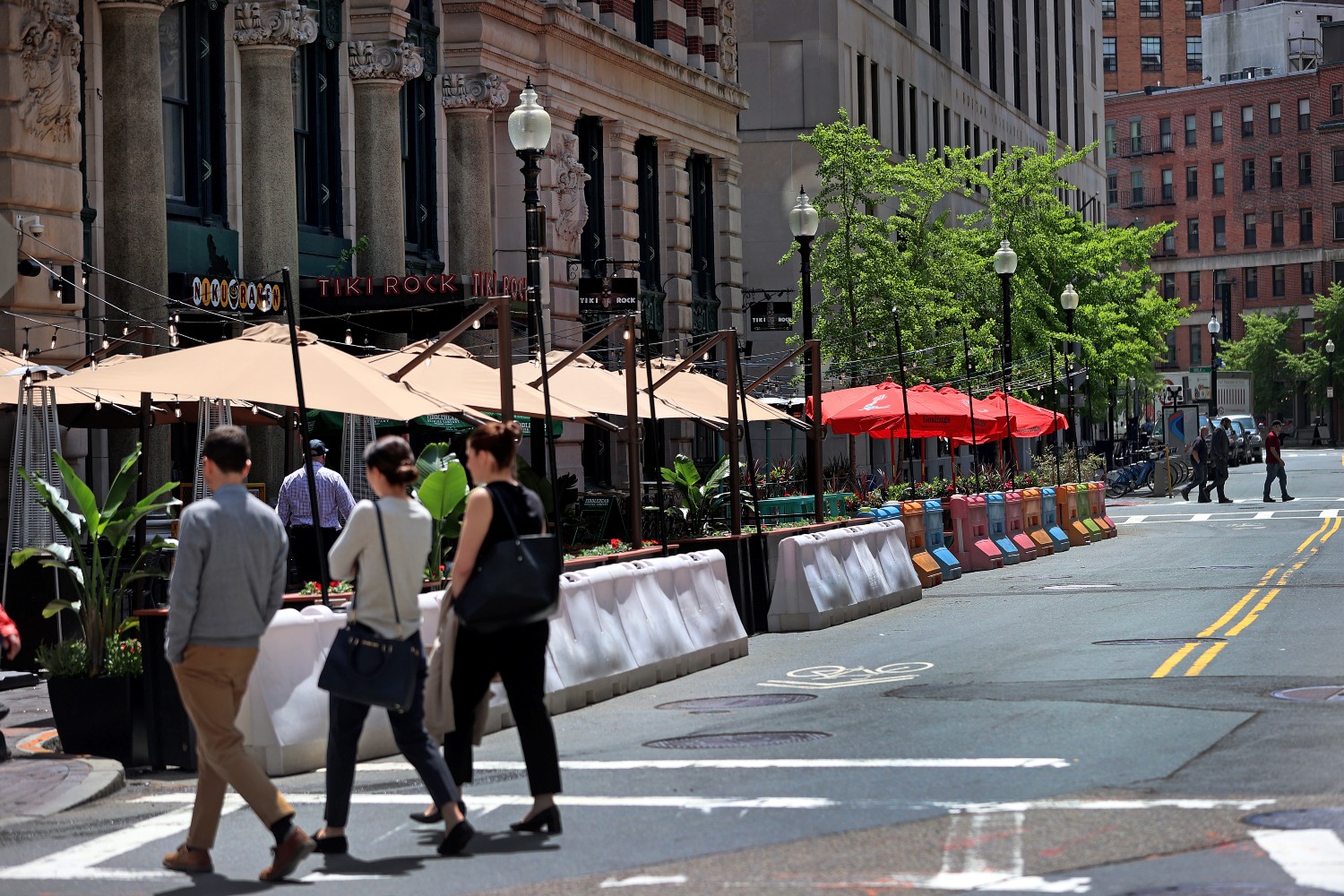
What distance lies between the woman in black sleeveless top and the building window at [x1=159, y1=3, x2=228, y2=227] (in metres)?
16.6

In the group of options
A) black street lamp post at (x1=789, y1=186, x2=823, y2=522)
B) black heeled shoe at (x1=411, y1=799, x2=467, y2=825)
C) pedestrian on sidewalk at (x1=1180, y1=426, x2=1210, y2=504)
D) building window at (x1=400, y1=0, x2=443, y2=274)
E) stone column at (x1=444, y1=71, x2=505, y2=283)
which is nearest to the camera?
black heeled shoe at (x1=411, y1=799, x2=467, y2=825)

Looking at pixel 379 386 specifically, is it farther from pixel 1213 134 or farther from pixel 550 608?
pixel 1213 134

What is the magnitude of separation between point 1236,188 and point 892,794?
115 meters

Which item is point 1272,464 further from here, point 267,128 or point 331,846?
point 331,846

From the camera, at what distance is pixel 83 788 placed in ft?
34.5

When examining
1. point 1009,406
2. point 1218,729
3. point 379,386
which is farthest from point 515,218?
point 1218,729

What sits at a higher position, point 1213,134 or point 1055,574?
point 1213,134

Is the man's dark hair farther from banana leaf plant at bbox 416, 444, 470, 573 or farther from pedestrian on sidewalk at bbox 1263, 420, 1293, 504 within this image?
pedestrian on sidewalk at bbox 1263, 420, 1293, 504

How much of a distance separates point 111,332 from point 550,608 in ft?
49.7

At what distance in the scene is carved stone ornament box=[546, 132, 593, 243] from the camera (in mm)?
35125

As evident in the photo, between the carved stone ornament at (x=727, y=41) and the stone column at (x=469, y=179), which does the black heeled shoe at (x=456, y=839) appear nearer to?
the stone column at (x=469, y=179)

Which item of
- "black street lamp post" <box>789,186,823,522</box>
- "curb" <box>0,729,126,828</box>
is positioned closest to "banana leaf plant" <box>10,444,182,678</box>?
"curb" <box>0,729,126,828</box>

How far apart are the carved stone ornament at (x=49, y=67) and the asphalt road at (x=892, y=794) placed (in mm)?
10314

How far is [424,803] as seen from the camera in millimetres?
10039
